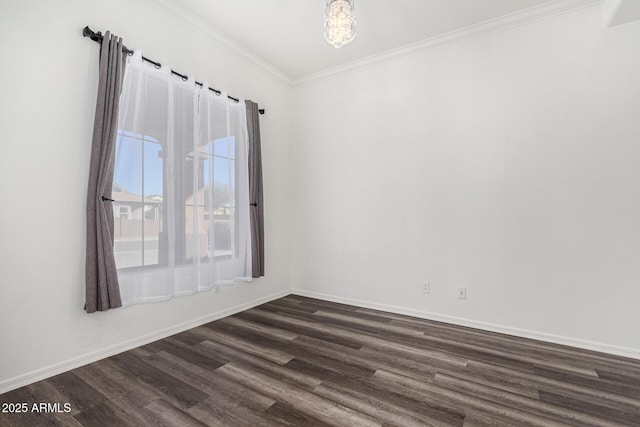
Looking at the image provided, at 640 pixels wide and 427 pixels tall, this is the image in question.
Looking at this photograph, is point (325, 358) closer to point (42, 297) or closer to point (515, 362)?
point (515, 362)

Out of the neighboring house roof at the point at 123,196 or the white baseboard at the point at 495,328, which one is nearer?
the neighboring house roof at the point at 123,196

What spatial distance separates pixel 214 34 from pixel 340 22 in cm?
172

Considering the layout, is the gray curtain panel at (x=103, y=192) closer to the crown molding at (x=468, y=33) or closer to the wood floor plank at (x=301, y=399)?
the wood floor plank at (x=301, y=399)

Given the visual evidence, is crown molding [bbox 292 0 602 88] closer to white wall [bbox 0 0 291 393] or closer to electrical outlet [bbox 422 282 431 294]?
white wall [bbox 0 0 291 393]

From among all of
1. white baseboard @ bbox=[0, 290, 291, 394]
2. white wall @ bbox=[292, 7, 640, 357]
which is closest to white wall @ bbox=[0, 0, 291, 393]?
white baseboard @ bbox=[0, 290, 291, 394]

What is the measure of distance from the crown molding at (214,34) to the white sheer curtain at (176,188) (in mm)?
582

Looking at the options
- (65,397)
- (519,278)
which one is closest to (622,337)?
(519,278)

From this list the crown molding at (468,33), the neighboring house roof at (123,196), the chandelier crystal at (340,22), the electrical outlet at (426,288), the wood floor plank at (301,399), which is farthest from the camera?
the electrical outlet at (426,288)

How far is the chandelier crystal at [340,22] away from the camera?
2.10 m

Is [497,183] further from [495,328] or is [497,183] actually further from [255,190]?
[255,190]

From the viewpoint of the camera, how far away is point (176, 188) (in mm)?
2781

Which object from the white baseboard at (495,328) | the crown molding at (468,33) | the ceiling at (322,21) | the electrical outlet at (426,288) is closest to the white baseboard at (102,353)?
the white baseboard at (495,328)

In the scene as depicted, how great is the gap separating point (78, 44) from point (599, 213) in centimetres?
428

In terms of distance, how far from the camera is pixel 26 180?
6.59 feet
